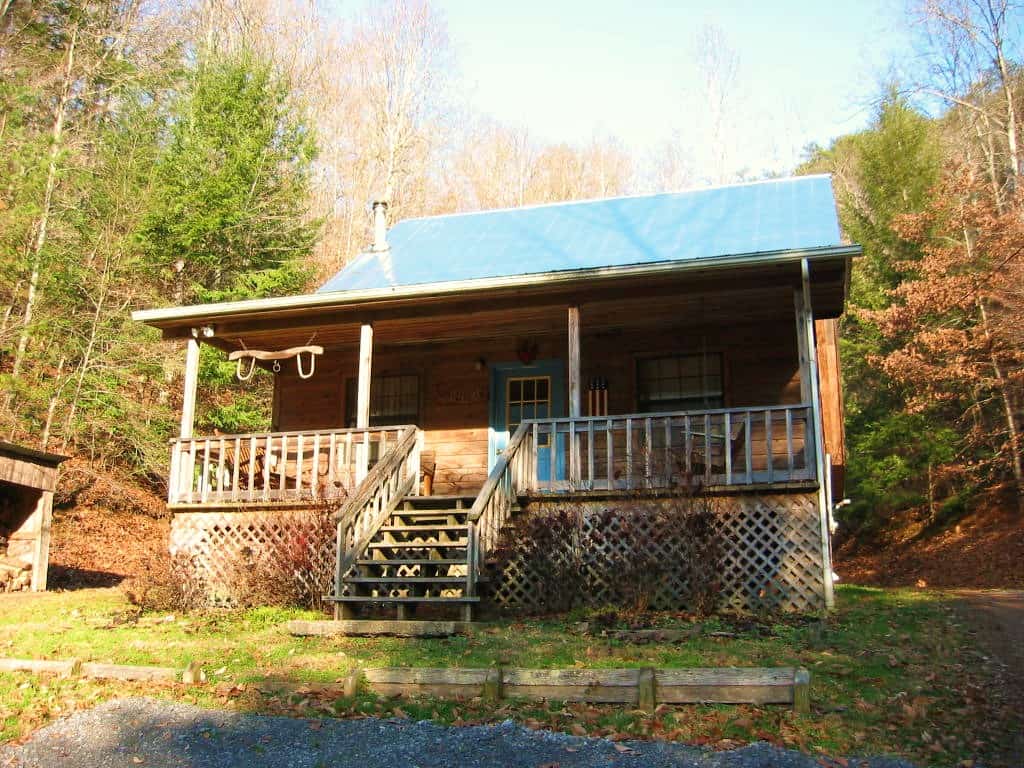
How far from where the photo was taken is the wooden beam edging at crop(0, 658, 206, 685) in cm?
664

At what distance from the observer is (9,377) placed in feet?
59.3

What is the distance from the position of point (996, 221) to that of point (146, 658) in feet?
62.9

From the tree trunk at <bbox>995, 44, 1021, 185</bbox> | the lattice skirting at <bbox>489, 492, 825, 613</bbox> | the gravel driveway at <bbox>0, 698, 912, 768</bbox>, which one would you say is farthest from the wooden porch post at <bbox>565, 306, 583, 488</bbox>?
the tree trunk at <bbox>995, 44, 1021, 185</bbox>

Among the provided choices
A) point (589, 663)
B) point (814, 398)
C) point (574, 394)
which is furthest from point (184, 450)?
point (814, 398)

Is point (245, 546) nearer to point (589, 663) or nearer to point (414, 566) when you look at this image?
point (414, 566)

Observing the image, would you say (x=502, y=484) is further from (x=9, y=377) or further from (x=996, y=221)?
(x=996, y=221)

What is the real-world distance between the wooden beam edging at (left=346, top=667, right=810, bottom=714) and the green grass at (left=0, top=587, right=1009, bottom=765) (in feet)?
0.31

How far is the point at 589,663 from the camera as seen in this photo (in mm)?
6828

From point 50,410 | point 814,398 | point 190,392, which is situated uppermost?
point 50,410

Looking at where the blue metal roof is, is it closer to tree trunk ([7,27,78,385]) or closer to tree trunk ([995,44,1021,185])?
tree trunk ([7,27,78,385])

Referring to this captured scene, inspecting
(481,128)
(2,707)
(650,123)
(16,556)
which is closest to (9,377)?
(16,556)

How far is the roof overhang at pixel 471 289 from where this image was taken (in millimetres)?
10078

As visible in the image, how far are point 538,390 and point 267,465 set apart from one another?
4410mm

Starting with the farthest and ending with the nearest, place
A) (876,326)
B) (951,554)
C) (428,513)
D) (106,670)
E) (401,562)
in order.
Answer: (876,326), (951,554), (428,513), (401,562), (106,670)
